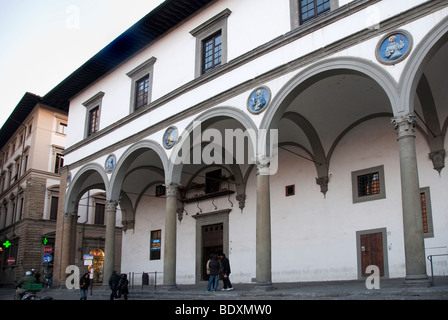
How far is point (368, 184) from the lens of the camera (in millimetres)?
15898

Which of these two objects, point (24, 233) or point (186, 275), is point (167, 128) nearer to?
point (186, 275)

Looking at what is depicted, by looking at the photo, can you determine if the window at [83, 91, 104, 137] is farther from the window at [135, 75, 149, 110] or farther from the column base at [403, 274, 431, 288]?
the column base at [403, 274, 431, 288]

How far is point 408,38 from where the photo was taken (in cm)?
1082

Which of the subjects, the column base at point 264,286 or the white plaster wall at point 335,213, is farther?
the white plaster wall at point 335,213

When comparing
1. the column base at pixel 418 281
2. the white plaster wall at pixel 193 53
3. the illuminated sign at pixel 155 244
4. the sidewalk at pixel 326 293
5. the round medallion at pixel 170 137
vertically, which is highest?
the white plaster wall at pixel 193 53

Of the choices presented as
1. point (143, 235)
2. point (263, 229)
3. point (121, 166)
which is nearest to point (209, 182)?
point (121, 166)

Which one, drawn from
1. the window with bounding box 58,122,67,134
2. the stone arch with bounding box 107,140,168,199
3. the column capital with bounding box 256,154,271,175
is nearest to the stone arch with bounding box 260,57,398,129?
the column capital with bounding box 256,154,271,175

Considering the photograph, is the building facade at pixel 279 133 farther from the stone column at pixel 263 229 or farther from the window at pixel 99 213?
the window at pixel 99 213

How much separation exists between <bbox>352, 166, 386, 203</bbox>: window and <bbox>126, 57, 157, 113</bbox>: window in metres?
9.08

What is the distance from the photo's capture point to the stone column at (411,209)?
965 cm

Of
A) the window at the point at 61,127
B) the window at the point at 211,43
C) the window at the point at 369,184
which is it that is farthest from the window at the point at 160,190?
the window at the point at 61,127

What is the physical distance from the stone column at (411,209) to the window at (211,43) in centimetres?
745

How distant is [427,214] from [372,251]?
2176 millimetres
